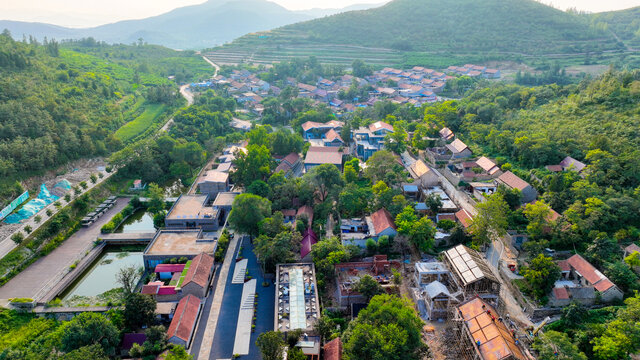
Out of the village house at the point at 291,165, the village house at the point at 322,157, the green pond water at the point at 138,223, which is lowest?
the green pond water at the point at 138,223

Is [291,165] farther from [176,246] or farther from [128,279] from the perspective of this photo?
[128,279]

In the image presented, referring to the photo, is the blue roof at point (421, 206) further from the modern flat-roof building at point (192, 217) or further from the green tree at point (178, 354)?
the green tree at point (178, 354)


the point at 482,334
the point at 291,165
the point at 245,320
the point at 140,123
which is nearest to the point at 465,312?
the point at 482,334

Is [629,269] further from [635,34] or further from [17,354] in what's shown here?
[635,34]

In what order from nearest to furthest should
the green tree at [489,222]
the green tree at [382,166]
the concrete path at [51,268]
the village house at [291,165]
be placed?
the concrete path at [51,268] → the green tree at [489,222] → the green tree at [382,166] → the village house at [291,165]

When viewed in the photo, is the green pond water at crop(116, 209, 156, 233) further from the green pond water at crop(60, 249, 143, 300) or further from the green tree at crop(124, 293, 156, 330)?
the green tree at crop(124, 293, 156, 330)

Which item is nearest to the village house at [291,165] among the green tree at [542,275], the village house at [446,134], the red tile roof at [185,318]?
the village house at [446,134]

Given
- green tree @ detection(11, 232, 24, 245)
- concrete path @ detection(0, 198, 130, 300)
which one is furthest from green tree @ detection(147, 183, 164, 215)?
green tree @ detection(11, 232, 24, 245)
